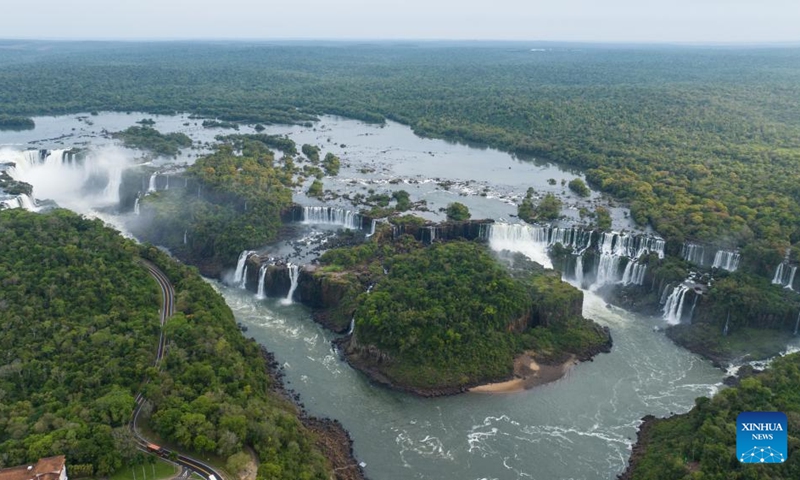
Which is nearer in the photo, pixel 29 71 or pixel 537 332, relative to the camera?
pixel 537 332

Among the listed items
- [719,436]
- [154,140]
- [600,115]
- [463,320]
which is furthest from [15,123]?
[719,436]

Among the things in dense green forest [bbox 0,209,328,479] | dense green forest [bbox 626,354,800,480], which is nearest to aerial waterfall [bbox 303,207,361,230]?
dense green forest [bbox 0,209,328,479]

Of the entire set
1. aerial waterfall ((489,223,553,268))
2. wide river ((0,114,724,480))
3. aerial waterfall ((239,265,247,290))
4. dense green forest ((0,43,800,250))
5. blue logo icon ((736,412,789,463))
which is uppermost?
dense green forest ((0,43,800,250))

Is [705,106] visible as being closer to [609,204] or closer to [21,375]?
[609,204]

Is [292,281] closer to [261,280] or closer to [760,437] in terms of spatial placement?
[261,280]

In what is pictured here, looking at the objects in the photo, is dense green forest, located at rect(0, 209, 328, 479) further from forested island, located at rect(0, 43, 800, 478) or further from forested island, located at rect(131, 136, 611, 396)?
forested island, located at rect(131, 136, 611, 396)

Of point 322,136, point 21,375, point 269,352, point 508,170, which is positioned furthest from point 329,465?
point 322,136

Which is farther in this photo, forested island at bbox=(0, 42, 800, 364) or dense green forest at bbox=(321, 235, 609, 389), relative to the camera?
forested island at bbox=(0, 42, 800, 364)
